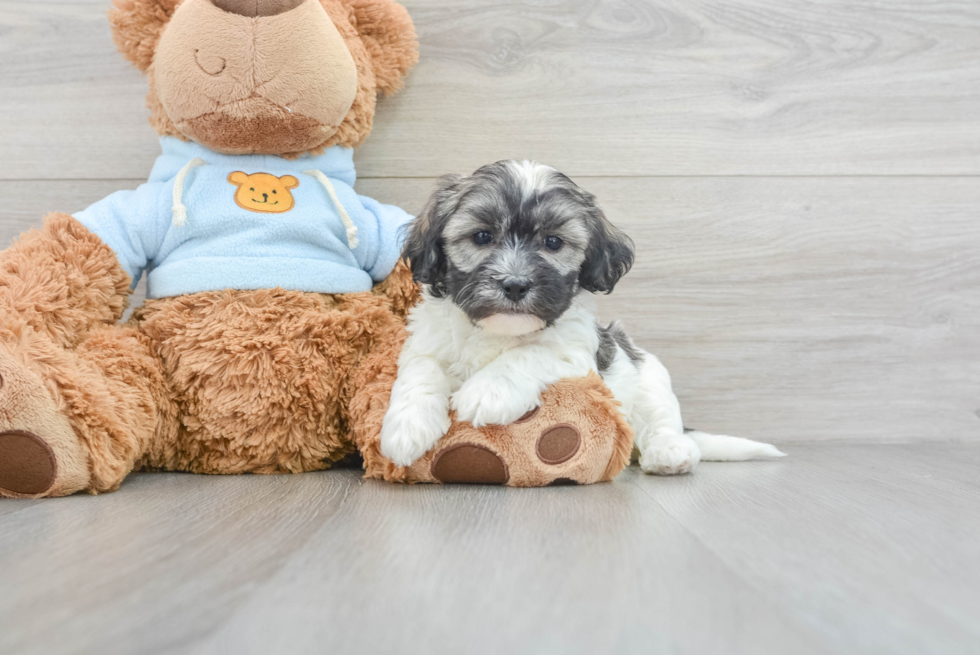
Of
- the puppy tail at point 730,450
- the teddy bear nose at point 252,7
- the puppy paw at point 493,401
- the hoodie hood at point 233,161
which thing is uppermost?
the teddy bear nose at point 252,7

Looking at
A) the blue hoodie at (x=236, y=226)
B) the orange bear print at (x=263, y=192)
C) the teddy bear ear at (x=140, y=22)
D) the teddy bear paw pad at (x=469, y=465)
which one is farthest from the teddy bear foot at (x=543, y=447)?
the teddy bear ear at (x=140, y=22)

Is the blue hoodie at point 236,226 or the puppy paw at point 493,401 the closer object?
the puppy paw at point 493,401

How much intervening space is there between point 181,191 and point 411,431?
917mm

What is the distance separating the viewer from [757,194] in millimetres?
2363

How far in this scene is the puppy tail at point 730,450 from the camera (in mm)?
2074

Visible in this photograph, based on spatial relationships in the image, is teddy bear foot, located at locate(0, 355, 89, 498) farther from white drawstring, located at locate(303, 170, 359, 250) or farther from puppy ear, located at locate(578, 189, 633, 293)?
puppy ear, located at locate(578, 189, 633, 293)

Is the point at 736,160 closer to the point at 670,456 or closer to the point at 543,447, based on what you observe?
the point at 670,456

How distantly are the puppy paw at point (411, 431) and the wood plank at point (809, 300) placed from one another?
37.4 inches

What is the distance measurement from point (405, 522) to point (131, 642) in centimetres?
57

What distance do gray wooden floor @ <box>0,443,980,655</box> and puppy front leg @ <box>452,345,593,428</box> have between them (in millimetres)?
165

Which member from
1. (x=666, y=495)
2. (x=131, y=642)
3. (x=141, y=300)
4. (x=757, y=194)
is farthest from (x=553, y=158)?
(x=131, y=642)

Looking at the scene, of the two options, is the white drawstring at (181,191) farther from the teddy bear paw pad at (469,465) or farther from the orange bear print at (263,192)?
the teddy bear paw pad at (469,465)

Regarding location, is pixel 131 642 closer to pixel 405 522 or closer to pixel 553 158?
pixel 405 522

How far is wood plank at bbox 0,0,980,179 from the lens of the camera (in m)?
2.28
